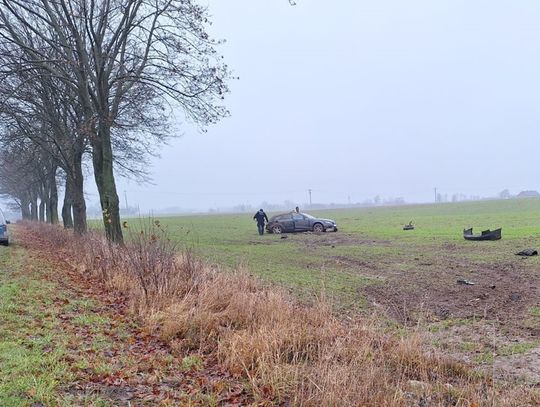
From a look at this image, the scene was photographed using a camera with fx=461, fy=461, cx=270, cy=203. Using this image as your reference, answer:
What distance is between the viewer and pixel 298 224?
29.1m

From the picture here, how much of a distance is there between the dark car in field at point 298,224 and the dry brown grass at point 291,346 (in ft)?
66.9

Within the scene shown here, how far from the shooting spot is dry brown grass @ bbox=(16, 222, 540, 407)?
4449 mm

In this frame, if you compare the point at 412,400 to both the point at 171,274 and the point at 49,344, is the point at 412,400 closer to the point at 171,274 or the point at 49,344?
the point at 49,344

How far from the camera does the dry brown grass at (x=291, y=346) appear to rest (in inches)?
175

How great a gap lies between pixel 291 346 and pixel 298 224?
23.6 m

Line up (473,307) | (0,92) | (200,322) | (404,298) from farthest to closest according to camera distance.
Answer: (0,92) < (404,298) < (473,307) < (200,322)

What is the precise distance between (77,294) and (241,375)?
527 centimetres

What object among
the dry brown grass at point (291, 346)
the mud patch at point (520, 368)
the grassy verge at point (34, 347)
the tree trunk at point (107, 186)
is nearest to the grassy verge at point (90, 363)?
the grassy verge at point (34, 347)

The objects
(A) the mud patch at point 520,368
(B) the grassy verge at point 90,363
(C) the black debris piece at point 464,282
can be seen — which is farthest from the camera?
(C) the black debris piece at point 464,282

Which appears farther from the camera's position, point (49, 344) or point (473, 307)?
point (473, 307)

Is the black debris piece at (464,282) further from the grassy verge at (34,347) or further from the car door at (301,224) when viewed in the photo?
the car door at (301,224)

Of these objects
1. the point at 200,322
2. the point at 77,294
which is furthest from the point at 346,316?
the point at 77,294

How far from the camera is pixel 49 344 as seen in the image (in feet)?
18.1

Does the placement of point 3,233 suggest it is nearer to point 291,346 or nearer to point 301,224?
point 301,224
